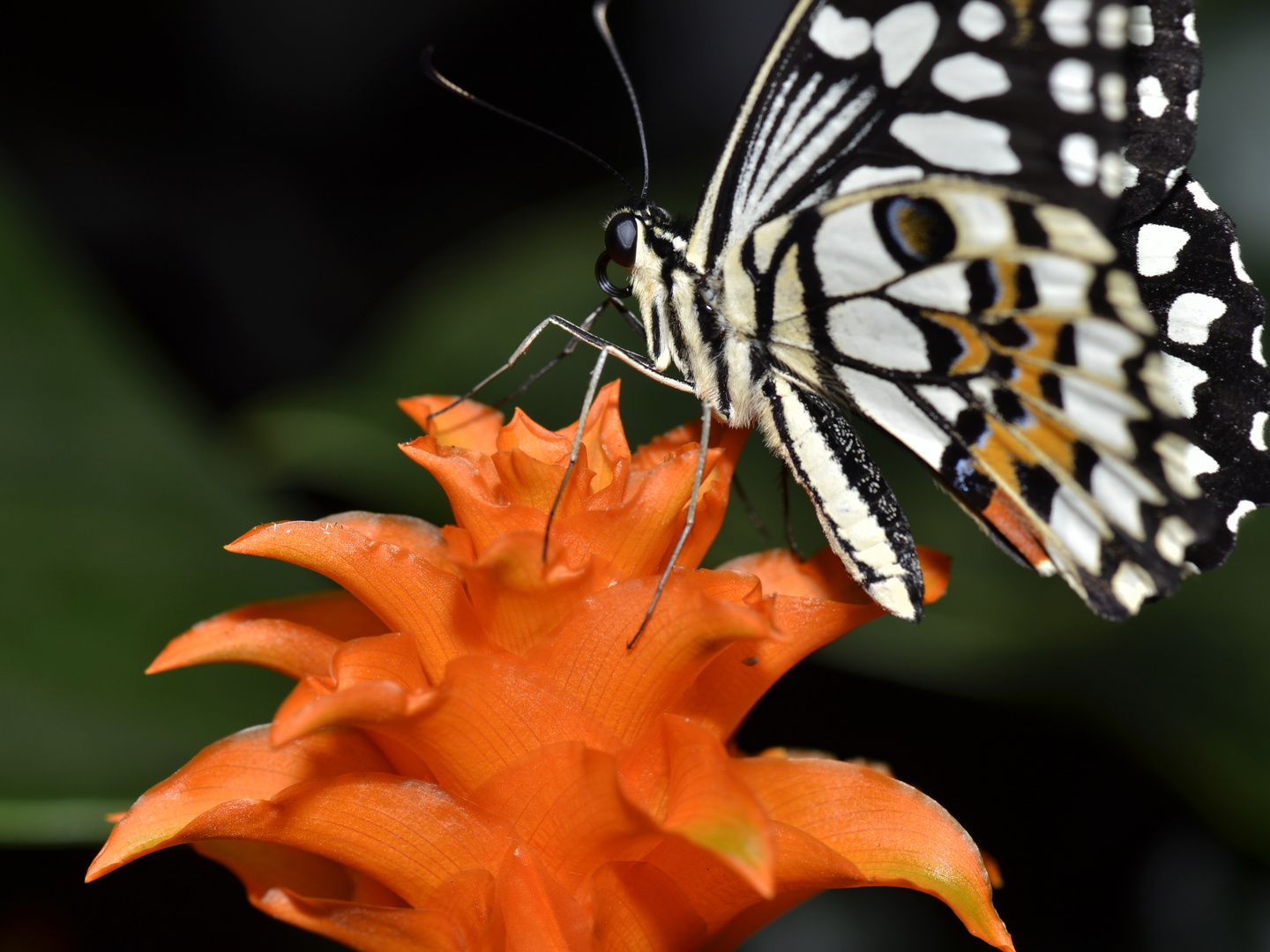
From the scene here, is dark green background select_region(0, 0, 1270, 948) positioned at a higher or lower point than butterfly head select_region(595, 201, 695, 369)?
lower

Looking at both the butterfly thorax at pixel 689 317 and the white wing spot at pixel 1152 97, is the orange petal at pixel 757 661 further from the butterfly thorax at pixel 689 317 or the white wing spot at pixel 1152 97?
the white wing spot at pixel 1152 97

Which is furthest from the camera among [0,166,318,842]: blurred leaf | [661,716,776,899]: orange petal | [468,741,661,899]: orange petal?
[0,166,318,842]: blurred leaf

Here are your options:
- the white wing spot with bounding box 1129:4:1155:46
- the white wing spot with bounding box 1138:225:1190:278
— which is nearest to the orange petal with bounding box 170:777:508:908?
the white wing spot with bounding box 1138:225:1190:278

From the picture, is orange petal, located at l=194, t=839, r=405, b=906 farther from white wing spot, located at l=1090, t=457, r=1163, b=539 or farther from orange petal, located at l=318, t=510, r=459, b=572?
white wing spot, located at l=1090, t=457, r=1163, b=539

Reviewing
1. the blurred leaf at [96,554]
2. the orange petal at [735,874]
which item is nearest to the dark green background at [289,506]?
Result: the blurred leaf at [96,554]

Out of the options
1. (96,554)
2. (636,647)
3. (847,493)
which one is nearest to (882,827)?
(636,647)
